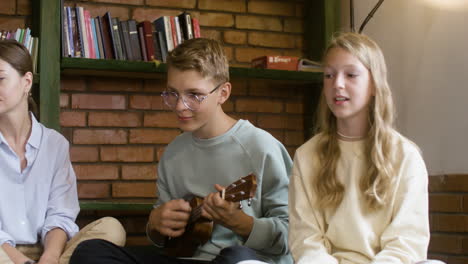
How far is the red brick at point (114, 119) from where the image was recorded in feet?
10.0

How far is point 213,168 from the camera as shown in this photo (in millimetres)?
2133

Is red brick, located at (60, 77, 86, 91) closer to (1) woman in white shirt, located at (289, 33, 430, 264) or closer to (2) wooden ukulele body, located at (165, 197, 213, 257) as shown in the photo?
(2) wooden ukulele body, located at (165, 197, 213, 257)

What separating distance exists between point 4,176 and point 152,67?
0.89 metres

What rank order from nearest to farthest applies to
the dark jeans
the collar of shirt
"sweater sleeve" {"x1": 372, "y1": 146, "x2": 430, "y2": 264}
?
"sweater sleeve" {"x1": 372, "y1": 146, "x2": 430, "y2": 264}
the dark jeans
the collar of shirt

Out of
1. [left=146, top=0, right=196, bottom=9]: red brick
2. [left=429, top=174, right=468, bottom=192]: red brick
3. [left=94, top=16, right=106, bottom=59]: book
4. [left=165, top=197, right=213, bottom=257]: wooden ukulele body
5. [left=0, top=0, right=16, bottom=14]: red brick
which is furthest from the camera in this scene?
[left=146, top=0, right=196, bottom=9]: red brick

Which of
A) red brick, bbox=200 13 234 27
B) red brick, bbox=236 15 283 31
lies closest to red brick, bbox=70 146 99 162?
red brick, bbox=200 13 234 27

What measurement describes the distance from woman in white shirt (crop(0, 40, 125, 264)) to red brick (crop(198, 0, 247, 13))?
45.4 inches

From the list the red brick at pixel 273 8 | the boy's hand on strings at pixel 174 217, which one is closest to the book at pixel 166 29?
the red brick at pixel 273 8

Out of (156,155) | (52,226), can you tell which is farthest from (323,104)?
(156,155)

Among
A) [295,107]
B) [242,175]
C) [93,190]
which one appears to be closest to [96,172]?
[93,190]

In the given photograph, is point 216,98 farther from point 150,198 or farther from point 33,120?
point 150,198

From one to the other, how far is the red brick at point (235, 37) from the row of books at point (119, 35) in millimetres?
330

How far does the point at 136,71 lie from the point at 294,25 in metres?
0.97

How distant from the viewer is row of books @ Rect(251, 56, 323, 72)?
3.09 metres
